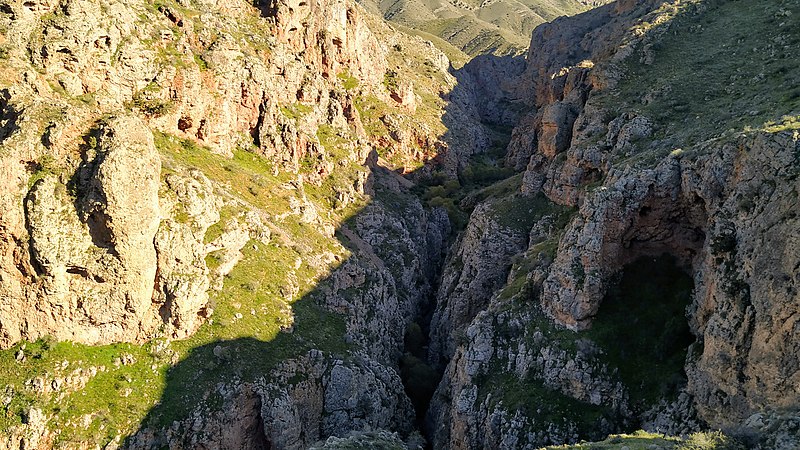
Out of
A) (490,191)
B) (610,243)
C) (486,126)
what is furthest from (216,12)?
(486,126)

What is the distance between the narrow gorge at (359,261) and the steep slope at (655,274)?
9.1 inches

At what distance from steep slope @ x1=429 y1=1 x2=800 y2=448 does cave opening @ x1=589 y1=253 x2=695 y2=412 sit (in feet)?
0.37

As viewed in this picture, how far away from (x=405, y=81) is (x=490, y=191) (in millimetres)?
42443

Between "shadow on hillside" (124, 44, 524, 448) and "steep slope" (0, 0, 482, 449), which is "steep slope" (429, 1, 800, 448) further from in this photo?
"steep slope" (0, 0, 482, 449)

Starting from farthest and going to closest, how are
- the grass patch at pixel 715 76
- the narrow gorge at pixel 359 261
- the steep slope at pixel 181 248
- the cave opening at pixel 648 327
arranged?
1. the grass patch at pixel 715 76
2. the steep slope at pixel 181 248
3. the cave opening at pixel 648 327
4. the narrow gorge at pixel 359 261

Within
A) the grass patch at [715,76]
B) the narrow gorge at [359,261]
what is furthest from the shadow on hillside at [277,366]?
the grass patch at [715,76]

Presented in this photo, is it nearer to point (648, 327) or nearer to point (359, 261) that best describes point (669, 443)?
point (648, 327)

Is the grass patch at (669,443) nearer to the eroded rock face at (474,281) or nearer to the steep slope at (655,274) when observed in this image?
the steep slope at (655,274)

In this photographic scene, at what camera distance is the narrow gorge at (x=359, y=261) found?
34.9 meters

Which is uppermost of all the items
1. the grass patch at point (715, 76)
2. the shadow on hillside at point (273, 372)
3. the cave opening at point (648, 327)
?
the grass patch at point (715, 76)

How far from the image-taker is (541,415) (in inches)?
1623

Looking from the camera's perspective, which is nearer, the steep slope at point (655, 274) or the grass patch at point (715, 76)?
the steep slope at point (655, 274)

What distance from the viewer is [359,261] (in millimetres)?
68938

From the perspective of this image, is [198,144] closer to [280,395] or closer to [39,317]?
[39,317]
